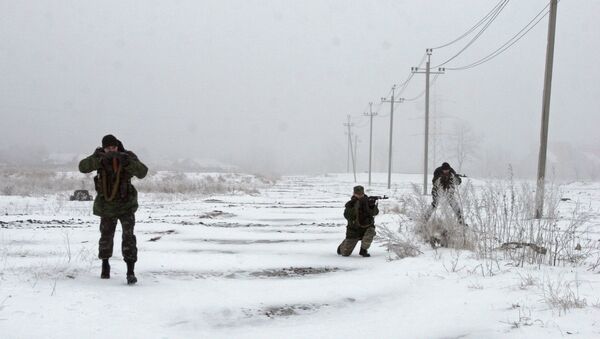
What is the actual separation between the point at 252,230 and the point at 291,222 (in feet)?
6.85

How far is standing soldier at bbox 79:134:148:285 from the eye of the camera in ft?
17.3

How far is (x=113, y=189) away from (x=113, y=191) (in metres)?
0.03

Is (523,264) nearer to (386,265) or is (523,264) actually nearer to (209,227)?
(386,265)

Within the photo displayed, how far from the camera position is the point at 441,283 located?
536 centimetres

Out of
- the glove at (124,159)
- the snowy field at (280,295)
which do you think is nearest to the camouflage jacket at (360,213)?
the snowy field at (280,295)

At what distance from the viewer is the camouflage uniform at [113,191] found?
527 centimetres

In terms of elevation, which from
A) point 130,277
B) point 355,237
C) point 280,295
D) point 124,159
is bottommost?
point 280,295

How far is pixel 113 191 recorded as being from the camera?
5270 mm

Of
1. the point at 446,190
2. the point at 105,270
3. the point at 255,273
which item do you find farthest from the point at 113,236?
the point at 446,190

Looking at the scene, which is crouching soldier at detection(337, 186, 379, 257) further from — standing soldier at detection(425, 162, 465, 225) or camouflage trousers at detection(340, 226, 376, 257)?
standing soldier at detection(425, 162, 465, 225)

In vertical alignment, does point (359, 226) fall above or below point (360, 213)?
below

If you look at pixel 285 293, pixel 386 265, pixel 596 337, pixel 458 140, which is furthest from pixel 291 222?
pixel 458 140

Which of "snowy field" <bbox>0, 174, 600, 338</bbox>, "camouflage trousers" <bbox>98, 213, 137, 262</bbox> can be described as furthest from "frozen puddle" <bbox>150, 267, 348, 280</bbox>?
"camouflage trousers" <bbox>98, 213, 137, 262</bbox>

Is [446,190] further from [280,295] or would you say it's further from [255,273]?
[280,295]
